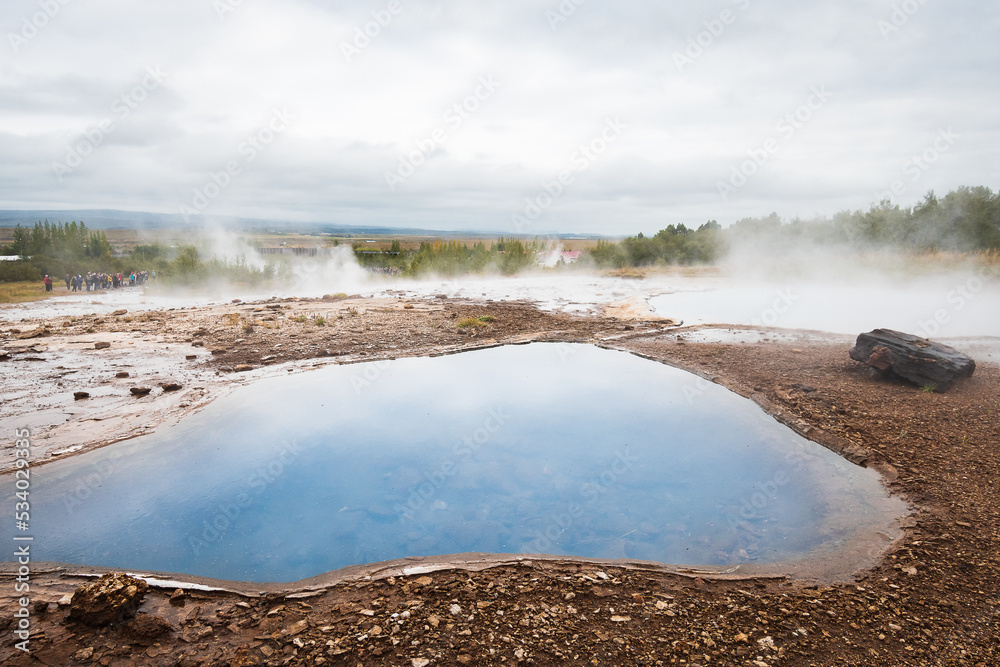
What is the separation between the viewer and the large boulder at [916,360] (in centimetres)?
847

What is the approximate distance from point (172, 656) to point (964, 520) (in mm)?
6861

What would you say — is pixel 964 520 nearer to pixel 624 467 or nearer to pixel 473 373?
pixel 624 467

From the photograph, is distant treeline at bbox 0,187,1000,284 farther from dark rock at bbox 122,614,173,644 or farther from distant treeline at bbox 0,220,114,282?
dark rock at bbox 122,614,173,644

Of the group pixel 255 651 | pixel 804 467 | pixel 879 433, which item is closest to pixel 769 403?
pixel 879 433

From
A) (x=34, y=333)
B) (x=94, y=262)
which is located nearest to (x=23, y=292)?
(x=94, y=262)

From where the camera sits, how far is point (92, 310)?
19375 millimetres

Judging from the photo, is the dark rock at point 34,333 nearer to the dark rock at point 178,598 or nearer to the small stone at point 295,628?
the dark rock at point 178,598

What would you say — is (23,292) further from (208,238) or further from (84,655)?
(84,655)

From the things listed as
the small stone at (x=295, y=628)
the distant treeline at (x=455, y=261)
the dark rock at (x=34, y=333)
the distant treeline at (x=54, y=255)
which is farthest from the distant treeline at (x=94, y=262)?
the small stone at (x=295, y=628)

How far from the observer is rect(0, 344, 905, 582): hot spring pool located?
4656 millimetres
